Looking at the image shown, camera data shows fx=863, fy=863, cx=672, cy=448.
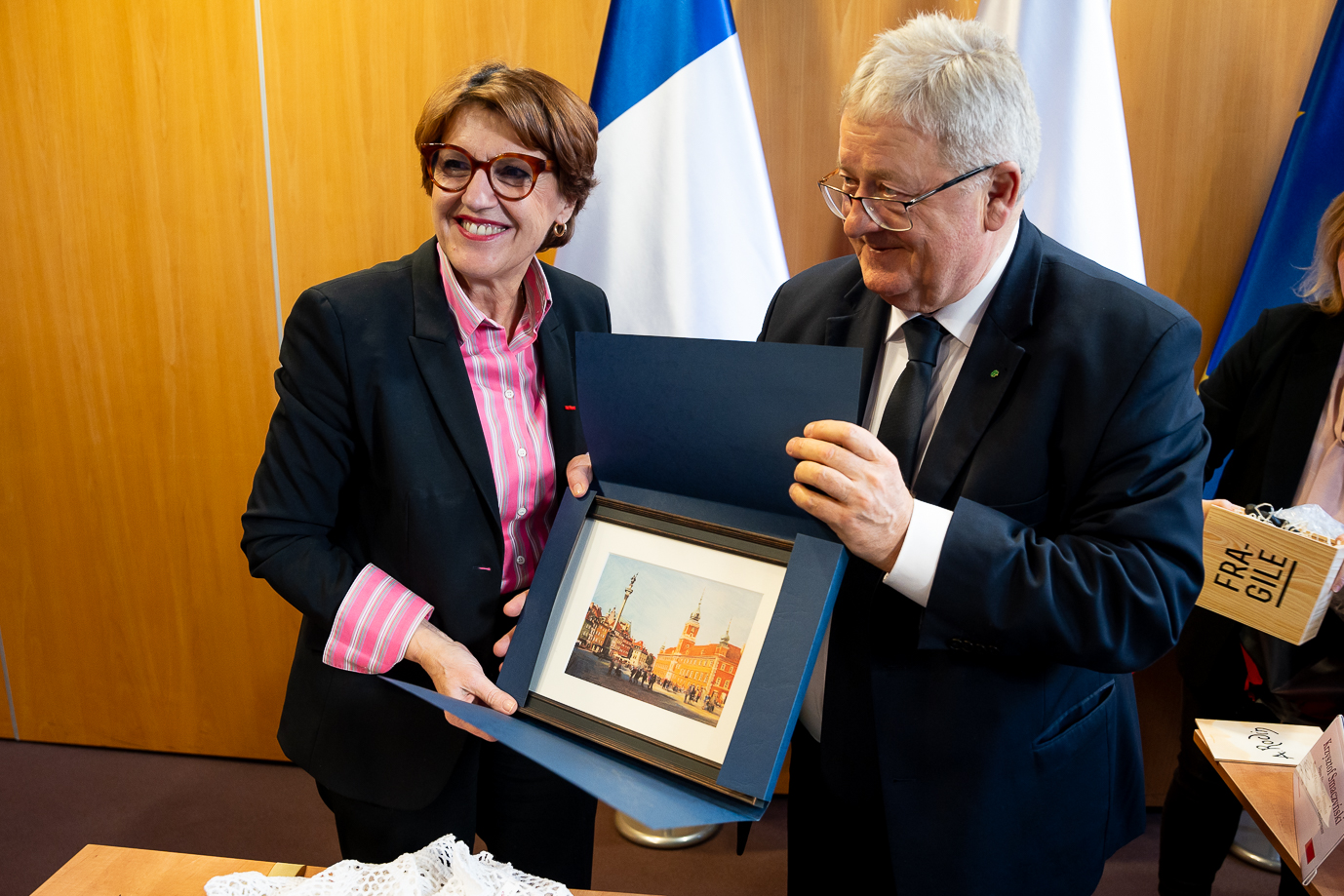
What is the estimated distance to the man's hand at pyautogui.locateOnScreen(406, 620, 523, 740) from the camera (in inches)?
46.9

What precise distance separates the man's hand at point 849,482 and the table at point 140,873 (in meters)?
0.56

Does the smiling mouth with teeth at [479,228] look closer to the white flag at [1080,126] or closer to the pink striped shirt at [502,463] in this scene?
the pink striped shirt at [502,463]

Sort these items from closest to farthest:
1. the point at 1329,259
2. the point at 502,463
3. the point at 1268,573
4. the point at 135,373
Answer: the point at 502,463 → the point at 1268,573 → the point at 1329,259 → the point at 135,373

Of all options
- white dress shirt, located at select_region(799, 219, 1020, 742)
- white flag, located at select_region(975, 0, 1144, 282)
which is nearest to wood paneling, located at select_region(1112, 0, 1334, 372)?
white flag, located at select_region(975, 0, 1144, 282)

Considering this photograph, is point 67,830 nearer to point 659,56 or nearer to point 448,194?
point 448,194

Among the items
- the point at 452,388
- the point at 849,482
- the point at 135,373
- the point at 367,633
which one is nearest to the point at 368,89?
the point at 135,373

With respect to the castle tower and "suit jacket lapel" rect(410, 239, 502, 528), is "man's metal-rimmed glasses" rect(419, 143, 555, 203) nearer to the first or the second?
"suit jacket lapel" rect(410, 239, 502, 528)

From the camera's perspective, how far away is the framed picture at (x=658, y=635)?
101 cm

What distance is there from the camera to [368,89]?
2.44 metres

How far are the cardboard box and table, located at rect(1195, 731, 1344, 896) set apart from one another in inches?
16.0

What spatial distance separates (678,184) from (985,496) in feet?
4.39

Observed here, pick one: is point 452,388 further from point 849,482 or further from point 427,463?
point 849,482

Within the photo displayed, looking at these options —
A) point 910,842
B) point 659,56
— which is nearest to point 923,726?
point 910,842

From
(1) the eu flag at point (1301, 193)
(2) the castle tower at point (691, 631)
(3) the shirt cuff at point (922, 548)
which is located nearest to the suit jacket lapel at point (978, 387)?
(3) the shirt cuff at point (922, 548)
